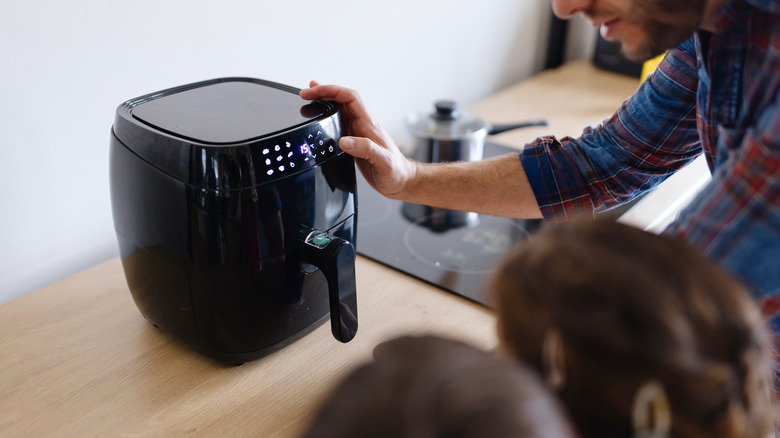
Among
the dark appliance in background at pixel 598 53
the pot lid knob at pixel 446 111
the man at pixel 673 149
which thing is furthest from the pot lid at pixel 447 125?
the dark appliance in background at pixel 598 53

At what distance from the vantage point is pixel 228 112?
2.59 ft

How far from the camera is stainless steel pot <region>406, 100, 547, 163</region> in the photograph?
1314mm

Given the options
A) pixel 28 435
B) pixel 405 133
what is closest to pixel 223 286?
pixel 28 435

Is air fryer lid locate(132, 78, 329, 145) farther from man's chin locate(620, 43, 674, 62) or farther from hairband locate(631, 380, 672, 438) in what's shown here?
hairband locate(631, 380, 672, 438)

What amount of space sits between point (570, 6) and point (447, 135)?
1.84 ft

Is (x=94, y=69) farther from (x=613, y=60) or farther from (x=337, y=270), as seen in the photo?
(x=613, y=60)

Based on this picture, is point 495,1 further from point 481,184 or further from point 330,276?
point 330,276

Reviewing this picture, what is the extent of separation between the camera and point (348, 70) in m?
1.41

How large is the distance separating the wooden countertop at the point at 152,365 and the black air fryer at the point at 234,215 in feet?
0.15

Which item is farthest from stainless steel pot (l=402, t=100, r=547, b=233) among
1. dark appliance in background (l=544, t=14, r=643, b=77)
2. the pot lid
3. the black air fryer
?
dark appliance in background (l=544, t=14, r=643, b=77)

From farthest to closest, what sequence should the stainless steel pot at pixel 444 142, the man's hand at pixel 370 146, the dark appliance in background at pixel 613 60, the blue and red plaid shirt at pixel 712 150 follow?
the dark appliance in background at pixel 613 60, the stainless steel pot at pixel 444 142, the man's hand at pixel 370 146, the blue and red plaid shirt at pixel 712 150

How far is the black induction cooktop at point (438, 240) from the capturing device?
3.45ft

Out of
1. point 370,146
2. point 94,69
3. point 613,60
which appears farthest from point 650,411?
point 613,60

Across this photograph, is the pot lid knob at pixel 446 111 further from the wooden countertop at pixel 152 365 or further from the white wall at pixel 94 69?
the wooden countertop at pixel 152 365
